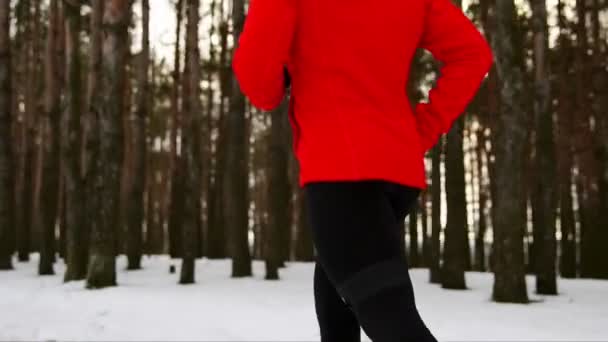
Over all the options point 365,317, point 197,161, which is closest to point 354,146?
point 365,317

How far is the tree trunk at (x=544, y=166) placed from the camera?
405 inches

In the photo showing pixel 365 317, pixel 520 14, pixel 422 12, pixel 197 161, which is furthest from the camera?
pixel 520 14

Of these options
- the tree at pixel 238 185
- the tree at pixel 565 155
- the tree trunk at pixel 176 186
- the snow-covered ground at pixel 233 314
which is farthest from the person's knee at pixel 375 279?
the tree trunk at pixel 176 186

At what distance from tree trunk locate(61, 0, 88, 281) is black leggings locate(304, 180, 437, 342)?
10902 millimetres

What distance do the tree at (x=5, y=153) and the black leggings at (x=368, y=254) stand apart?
49.0ft

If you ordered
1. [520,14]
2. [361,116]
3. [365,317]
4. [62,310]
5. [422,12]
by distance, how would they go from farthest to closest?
[520,14] < [62,310] < [422,12] < [361,116] < [365,317]

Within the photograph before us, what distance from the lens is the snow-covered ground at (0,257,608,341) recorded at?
6301 mm

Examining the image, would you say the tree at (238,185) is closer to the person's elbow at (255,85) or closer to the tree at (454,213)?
the tree at (454,213)

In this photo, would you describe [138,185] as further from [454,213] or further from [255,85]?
[255,85]

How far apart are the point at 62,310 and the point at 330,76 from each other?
7157mm

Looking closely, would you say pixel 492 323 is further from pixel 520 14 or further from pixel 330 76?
pixel 520 14

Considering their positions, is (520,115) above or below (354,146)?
above

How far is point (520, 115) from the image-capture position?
8977mm

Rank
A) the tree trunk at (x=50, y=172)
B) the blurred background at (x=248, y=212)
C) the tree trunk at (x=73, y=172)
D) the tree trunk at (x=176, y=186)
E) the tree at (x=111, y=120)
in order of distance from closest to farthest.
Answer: the blurred background at (x=248, y=212) → the tree at (x=111, y=120) → the tree trunk at (x=73, y=172) → the tree trunk at (x=50, y=172) → the tree trunk at (x=176, y=186)
